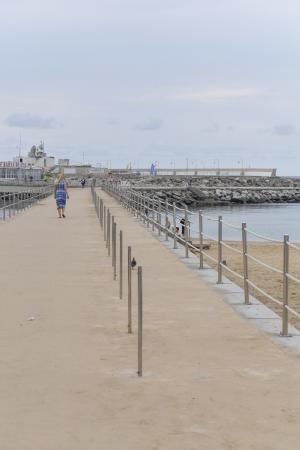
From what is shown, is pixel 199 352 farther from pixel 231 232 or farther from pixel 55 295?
pixel 231 232

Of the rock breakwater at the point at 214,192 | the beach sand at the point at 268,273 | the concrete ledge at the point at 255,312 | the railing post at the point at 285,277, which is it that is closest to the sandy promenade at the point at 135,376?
the concrete ledge at the point at 255,312

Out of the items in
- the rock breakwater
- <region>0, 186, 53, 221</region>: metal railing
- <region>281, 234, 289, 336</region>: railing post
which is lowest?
the rock breakwater

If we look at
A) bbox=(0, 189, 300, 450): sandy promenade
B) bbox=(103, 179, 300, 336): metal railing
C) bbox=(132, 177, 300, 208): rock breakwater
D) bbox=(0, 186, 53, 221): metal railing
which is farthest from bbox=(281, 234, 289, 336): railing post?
bbox=(132, 177, 300, 208): rock breakwater

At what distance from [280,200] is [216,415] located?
115 m

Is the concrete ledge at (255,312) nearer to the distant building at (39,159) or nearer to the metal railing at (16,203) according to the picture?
the metal railing at (16,203)

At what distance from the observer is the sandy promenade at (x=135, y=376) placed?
16.8 ft

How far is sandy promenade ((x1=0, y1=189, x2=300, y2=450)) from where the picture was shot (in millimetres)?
5125

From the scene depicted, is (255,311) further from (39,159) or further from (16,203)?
(39,159)

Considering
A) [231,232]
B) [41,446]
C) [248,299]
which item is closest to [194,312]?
[248,299]

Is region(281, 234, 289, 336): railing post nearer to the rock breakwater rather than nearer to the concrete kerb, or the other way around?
the concrete kerb

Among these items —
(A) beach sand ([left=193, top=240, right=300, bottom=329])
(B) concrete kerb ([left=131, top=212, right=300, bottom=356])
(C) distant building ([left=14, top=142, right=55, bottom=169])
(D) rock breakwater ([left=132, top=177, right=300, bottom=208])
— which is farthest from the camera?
(C) distant building ([left=14, top=142, right=55, bottom=169])

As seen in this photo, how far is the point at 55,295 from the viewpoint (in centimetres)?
1104

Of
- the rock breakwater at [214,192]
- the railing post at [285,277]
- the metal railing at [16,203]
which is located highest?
the railing post at [285,277]

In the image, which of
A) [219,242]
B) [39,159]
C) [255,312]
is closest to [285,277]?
[255,312]
